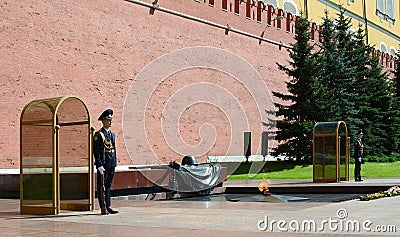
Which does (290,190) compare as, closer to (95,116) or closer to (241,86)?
(95,116)

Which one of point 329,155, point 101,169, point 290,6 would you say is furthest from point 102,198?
point 290,6

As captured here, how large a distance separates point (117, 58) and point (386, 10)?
31319mm

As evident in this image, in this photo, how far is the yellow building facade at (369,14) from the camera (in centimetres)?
3183

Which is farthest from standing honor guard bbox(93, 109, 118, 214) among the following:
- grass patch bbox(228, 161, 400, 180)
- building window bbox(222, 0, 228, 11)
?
building window bbox(222, 0, 228, 11)

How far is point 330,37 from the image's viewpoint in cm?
2684

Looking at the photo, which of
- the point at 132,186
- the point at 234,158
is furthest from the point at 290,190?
the point at 234,158

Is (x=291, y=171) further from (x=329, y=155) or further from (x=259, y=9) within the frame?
(x=259, y=9)

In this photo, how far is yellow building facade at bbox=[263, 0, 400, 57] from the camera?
31.8m

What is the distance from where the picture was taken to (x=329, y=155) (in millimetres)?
16844

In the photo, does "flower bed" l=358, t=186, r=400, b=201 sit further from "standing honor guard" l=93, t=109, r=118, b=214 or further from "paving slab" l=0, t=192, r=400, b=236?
"standing honor guard" l=93, t=109, r=118, b=214

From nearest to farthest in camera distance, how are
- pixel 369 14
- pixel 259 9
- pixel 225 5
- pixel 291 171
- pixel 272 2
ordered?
1. pixel 291 171
2. pixel 225 5
3. pixel 259 9
4. pixel 272 2
5. pixel 369 14

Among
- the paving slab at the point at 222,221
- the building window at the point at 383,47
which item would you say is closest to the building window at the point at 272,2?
the building window at the point at 383,47

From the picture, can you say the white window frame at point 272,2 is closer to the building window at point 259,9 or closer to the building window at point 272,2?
the building window at point 272,2

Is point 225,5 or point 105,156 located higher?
point 225,5
